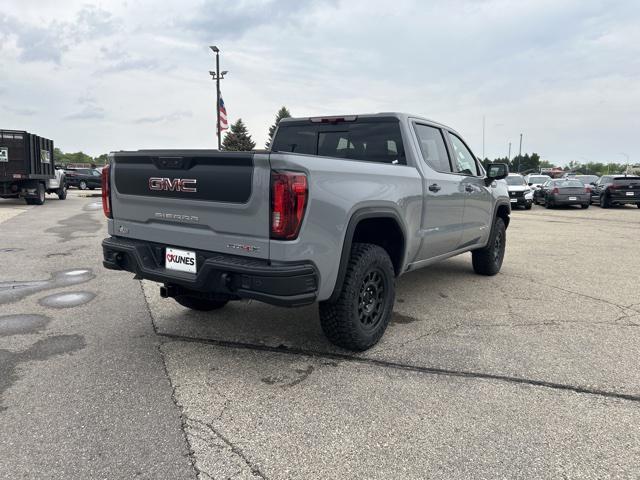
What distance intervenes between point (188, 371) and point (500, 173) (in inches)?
172

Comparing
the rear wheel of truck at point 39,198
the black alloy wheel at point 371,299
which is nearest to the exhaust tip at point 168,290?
the black alloy wheel at point 371,299

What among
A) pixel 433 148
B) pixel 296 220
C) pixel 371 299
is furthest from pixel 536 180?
pixel 296 220

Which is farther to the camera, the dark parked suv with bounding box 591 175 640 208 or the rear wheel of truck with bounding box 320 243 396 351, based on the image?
the dark parked suv with bounding box 591 175 640 208

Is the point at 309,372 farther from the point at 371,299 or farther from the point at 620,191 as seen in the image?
the point at 620,191

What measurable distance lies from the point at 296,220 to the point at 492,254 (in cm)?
442

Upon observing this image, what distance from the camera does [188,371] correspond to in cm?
343

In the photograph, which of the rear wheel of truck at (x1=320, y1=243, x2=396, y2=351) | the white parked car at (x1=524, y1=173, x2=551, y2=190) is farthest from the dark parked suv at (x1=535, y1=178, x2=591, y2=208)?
the rear wheel of truck at (x1=320, y1=243, x2=396, y2=351)

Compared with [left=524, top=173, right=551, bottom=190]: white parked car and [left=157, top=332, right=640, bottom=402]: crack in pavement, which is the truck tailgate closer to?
[left=157, top=332, right=640, bottom=402]: crack in pavement

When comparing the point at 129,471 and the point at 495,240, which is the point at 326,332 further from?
the point at 495,240

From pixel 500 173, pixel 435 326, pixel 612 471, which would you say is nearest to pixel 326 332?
pixel 435 326

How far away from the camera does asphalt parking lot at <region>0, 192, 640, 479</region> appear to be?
7.96 ft

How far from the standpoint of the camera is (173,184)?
11.2ft

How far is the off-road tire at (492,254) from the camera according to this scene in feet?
21.5

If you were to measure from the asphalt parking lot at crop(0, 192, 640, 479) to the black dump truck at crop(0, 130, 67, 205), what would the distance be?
41.4ft
